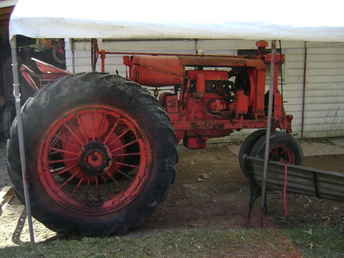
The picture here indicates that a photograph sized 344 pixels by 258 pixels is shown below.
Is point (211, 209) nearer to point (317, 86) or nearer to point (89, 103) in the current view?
point (89, 103)

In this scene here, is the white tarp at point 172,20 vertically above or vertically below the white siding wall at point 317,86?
above

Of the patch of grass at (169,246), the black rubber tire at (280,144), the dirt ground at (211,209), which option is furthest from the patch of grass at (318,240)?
the black rubber tire at (280,144)

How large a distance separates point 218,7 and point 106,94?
4.10 ft

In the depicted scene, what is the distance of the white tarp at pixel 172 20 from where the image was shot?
2998 mm

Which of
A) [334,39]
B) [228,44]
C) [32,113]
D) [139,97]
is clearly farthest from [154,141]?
[228,44]

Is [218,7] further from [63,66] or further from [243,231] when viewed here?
[63,66]

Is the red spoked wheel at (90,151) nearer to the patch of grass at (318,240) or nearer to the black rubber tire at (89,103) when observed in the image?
the black rubber tire at (89,103)

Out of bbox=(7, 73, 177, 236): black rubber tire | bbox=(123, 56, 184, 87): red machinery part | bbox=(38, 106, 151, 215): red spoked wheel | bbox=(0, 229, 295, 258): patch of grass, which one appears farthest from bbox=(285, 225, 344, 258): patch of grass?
bbox=(123, 56, 184, 87): red machinery part

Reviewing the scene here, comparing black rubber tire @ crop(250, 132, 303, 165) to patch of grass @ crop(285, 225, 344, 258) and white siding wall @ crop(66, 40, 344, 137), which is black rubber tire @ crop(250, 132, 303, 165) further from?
white siding wall @ crop(66, 40, 344, 137)

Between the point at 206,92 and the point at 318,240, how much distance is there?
8.12 feet

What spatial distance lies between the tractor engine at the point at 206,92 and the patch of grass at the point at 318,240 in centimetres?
191

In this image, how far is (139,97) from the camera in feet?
12.0

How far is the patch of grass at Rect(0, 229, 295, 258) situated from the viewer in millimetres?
3260

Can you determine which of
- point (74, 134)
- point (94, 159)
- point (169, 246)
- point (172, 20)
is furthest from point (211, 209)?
point (172, 20)
